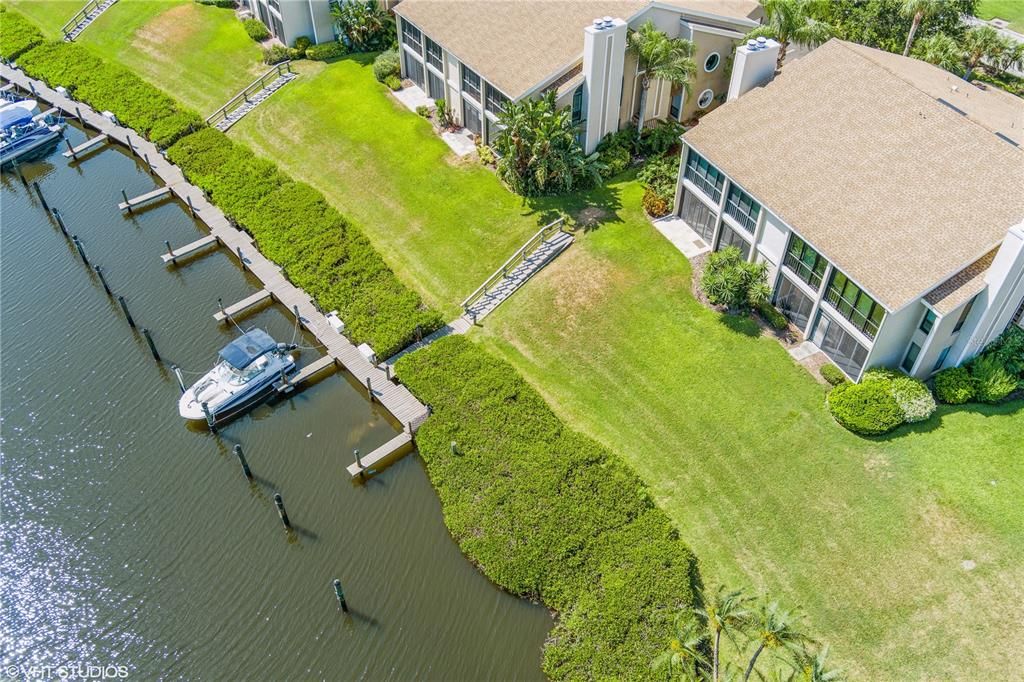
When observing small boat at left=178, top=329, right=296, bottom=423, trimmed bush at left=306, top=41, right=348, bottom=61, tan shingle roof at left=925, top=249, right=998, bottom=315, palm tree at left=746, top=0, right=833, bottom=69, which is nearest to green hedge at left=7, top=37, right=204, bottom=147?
trimmed bush at left=306, top=41, right=348, bottom=61

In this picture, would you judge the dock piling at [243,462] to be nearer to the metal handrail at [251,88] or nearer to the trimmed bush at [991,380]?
the metal handrail at [251,88]

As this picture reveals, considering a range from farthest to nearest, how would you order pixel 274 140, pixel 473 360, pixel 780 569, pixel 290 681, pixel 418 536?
1. pixel 274 140
2. pixel 473 360
3. pixel 418 536
4. pixel 780 569
5. pixel 290 681

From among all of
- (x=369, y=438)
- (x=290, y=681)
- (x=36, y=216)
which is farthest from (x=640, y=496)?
(x=36, y=216)

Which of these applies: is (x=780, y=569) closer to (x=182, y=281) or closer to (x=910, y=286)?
(x=910, y=286)

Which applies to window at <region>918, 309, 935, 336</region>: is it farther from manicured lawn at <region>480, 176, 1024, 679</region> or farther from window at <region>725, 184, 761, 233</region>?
window at <region>725, 184, 761, 233</region>

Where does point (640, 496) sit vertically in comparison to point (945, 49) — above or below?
below

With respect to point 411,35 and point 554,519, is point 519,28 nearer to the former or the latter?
point 411,35
